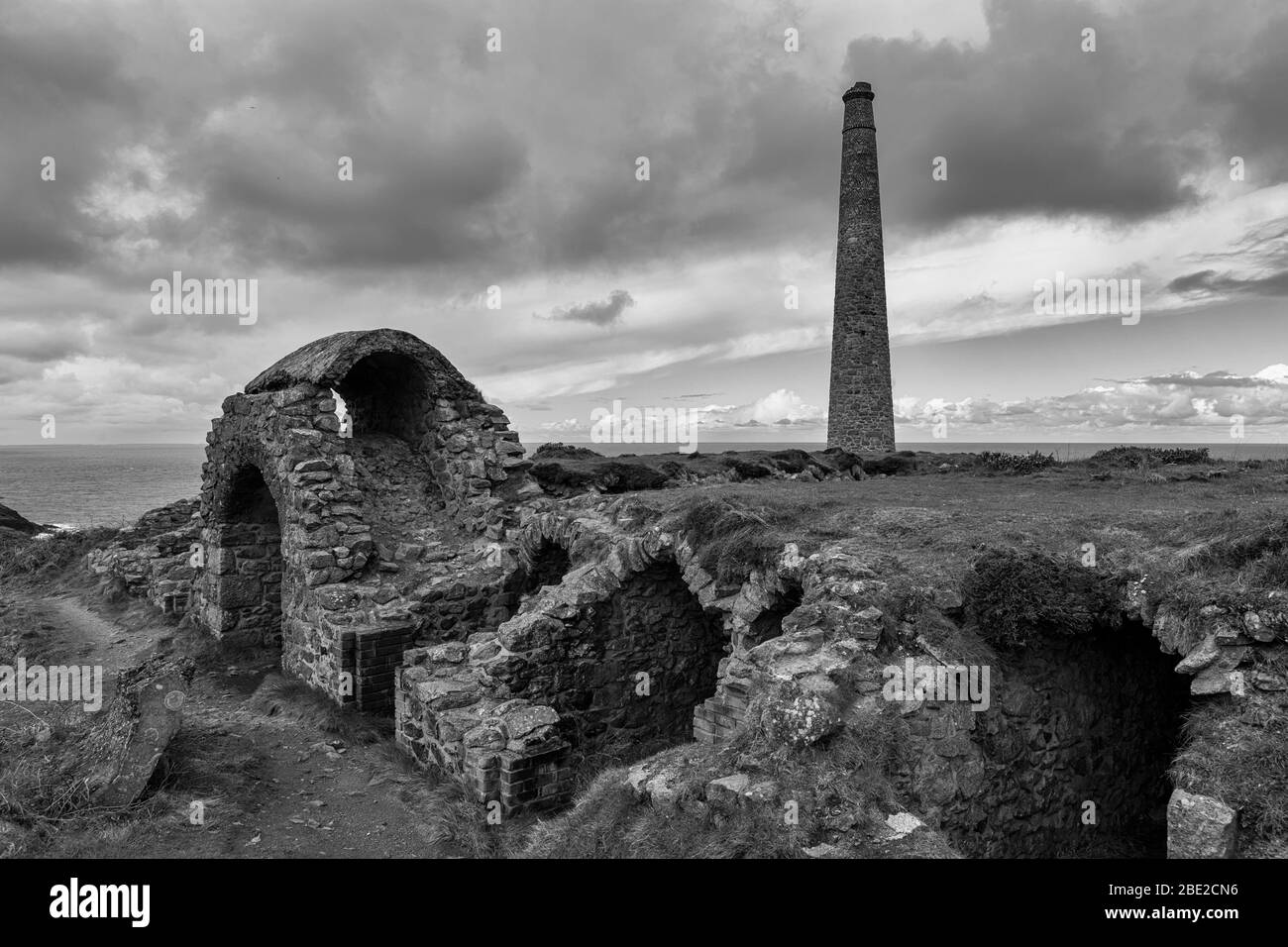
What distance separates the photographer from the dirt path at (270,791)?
24.4 feet

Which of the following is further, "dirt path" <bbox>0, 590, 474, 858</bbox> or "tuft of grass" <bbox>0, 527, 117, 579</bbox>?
"tuft of grass" <bbox>0, 527, 117, 579</bbox>

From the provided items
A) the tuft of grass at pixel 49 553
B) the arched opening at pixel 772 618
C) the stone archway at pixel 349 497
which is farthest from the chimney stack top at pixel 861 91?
the tuft of grass at pixel 49 553

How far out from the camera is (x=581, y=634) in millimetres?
10133

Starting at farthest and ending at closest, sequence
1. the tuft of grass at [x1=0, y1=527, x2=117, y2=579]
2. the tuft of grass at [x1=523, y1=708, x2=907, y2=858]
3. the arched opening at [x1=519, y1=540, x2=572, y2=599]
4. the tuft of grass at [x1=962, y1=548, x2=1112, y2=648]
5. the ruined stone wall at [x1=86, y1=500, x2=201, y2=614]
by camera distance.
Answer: the tuft of grass at [x1=0, y1=527, x2=117, y2=579] → the ruined stone wall at [x1=86, y1=500, x2=201, y2=614] → the arched opening at [x1=519, y1=540, x2=572, y2=599] → the tuft of grass at [x1=962, y1=548, x2=1112, y2=648] → the tuft of grass at [x1=523, y1=708, x2=907, y2=858]

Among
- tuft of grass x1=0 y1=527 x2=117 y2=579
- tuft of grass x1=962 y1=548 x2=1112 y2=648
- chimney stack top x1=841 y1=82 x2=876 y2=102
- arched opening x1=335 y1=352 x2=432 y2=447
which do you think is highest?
chimney stack top x1=841 y1=82 x2=876 y2=102

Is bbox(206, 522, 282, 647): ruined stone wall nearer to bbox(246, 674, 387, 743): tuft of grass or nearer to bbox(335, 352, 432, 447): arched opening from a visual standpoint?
bbox(246, 674, 387, 743): tuft of grass

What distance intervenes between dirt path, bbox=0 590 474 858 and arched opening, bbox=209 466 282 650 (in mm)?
1826

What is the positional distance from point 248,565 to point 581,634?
8.41 m

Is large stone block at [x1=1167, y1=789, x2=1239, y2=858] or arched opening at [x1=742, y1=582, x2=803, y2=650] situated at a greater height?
arched opening at [x1=742, y1=582, x2=803, y2=650]

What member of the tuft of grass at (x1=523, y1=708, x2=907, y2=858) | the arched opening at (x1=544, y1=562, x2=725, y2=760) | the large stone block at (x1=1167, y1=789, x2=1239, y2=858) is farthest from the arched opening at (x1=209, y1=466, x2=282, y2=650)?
the large stone block at (x1=1167, y1=789, x2=1239, y2=858)

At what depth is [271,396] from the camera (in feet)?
44.4

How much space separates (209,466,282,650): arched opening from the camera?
14.7 metres

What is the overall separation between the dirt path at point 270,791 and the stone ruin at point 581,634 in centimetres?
58
